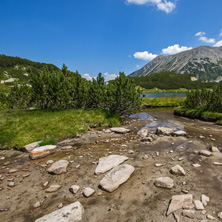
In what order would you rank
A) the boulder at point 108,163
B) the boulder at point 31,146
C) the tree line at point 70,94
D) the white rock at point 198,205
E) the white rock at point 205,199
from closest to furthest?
the white rock at point 198,205 → the white rock at point 205,199 → the boulder at point 108,163 → the boulder at point 31,146 → the tree line at point 70,94

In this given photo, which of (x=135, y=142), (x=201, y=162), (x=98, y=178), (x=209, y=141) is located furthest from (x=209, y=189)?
(x=209, y=141)

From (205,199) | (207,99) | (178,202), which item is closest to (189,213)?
(178,202)

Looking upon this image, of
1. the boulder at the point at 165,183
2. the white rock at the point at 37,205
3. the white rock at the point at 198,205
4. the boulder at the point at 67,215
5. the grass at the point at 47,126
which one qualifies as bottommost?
the white rock at the point at 37,205

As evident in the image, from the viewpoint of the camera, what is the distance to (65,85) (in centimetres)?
2012

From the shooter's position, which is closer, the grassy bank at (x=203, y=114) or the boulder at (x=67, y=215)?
the boulder at (x=67, y=215)

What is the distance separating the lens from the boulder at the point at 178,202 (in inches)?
164

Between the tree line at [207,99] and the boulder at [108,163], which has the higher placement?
the tree line at [207,99]

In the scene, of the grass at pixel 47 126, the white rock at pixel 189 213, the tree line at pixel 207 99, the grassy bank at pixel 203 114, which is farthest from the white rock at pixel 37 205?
the tree line at pixel 207 99

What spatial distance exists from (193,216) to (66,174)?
568cm

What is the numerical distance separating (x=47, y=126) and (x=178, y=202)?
1279 cm

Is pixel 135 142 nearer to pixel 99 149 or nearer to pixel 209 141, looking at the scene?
pixel 99 149

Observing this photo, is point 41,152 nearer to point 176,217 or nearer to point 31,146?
point 31,146

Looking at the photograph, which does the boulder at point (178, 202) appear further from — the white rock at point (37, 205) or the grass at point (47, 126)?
the grass at point (47, 126)

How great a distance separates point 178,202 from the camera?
4.34 m
